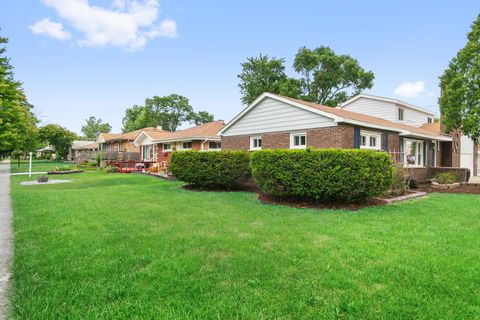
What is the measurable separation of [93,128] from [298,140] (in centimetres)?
11573

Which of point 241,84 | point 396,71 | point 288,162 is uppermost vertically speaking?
point 241,84

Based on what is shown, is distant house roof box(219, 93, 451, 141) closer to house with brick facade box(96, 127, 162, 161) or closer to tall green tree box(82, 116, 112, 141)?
house with brick facade box(96, 127, 162, 161)

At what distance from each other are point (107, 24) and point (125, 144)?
24.2 meters

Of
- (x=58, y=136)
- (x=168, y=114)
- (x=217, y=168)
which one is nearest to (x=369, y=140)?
Result: (x=217, y=168)

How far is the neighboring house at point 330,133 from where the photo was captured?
1148 centimetres

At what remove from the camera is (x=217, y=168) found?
1189 cm

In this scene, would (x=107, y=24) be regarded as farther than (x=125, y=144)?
No

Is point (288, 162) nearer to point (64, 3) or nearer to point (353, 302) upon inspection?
point (353, 302)

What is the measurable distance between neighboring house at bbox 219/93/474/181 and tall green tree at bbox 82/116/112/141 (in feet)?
344

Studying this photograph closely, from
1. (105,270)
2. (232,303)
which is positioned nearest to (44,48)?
(105,270)

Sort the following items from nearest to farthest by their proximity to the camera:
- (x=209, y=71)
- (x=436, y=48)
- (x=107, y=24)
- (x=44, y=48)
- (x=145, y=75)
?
(x=107, y=24), (x=436, y=48), (x=44, y=48), (x=209, y=71), (x=145, y=75)

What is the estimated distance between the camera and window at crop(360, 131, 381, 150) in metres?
12.4

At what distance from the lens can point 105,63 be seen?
20.3 metres

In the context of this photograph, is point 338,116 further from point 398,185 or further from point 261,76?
point 261,76
